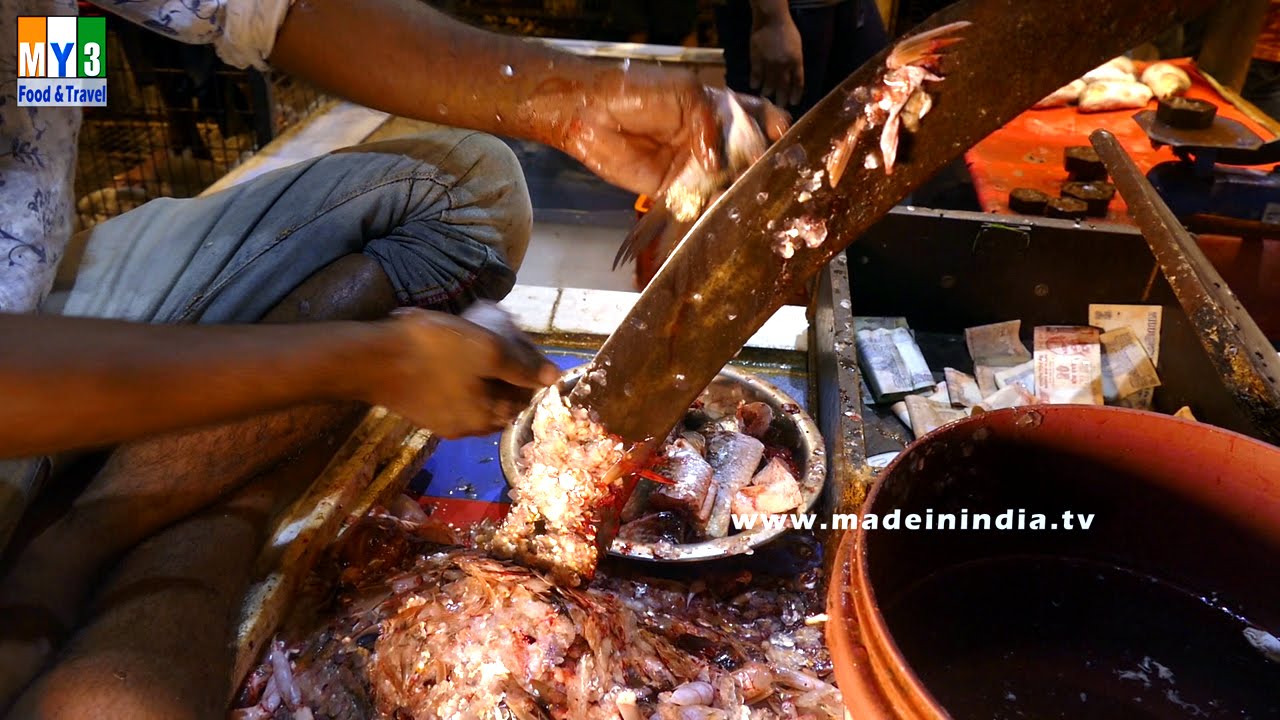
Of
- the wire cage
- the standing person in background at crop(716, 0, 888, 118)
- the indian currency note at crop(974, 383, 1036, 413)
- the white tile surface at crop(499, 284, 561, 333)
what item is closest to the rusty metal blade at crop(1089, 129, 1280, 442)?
the indian currency note at crop(974, 383, 1036, 413)

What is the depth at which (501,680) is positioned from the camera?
1830 millimetres

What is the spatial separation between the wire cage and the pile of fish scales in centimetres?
402

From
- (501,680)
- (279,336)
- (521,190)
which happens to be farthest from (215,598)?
(521,190)

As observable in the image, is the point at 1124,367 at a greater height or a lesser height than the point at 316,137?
greater

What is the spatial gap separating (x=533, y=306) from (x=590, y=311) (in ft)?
0.79

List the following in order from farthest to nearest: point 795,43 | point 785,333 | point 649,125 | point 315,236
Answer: point 795,43
point 785,333
point 315,236
point 649,125

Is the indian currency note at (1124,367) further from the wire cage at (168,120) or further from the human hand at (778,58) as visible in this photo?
the wire cage at (168,120)

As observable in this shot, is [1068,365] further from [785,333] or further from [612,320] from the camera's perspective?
[612,320]

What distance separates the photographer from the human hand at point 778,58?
12.6 feet

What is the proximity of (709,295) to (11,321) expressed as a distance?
3.73 feet

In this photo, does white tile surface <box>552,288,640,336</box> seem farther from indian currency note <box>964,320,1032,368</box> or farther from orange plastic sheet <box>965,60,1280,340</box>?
orange plastic sheet <box>965,60,1280,340</box>

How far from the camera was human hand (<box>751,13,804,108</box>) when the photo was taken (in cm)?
385

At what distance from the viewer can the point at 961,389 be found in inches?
119

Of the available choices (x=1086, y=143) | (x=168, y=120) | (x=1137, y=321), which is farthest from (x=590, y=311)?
(x=168, y=120)
